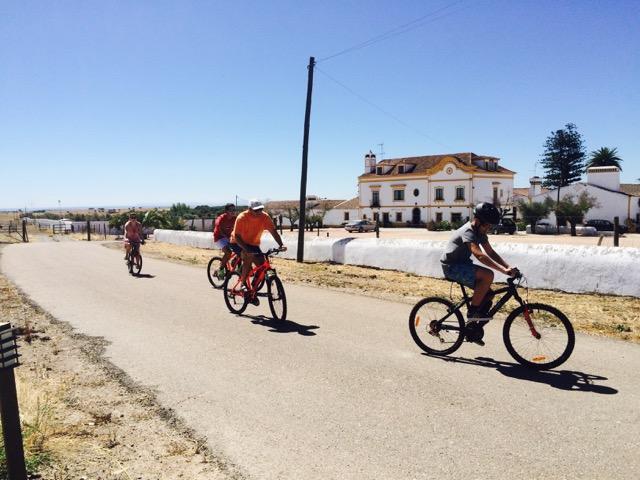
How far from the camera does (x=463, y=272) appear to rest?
5641 millimetres

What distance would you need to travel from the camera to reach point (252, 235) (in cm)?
830

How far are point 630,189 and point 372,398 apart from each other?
63.4m

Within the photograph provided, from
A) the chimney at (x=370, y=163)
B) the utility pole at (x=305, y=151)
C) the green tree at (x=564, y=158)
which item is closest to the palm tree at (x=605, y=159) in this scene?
the green tree at (x=564, y=158)

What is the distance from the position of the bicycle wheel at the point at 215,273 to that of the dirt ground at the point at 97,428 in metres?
5.37

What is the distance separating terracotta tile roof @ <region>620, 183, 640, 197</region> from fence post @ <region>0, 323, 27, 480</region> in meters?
63.4

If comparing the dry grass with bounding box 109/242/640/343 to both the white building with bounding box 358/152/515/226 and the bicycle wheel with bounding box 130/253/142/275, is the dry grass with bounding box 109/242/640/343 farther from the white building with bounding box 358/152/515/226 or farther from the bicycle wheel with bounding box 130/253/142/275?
the white building with bounding box 358/152/515/226

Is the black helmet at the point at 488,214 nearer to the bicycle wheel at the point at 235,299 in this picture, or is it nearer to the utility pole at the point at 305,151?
the bicycle wheel at the point at 235,299

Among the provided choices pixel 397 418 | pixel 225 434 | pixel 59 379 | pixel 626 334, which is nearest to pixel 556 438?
pixel 397 418

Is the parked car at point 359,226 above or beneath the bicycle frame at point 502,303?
above

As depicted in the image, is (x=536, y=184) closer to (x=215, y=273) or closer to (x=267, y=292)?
(x=215, y=273)

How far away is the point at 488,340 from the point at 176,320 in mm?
A: 5023

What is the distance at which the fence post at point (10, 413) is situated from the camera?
2867 millimetres

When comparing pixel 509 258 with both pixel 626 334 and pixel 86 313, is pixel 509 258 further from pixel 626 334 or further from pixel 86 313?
pixel 86 313

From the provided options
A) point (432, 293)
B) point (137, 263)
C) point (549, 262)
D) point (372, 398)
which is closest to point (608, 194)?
point (549, 262)
